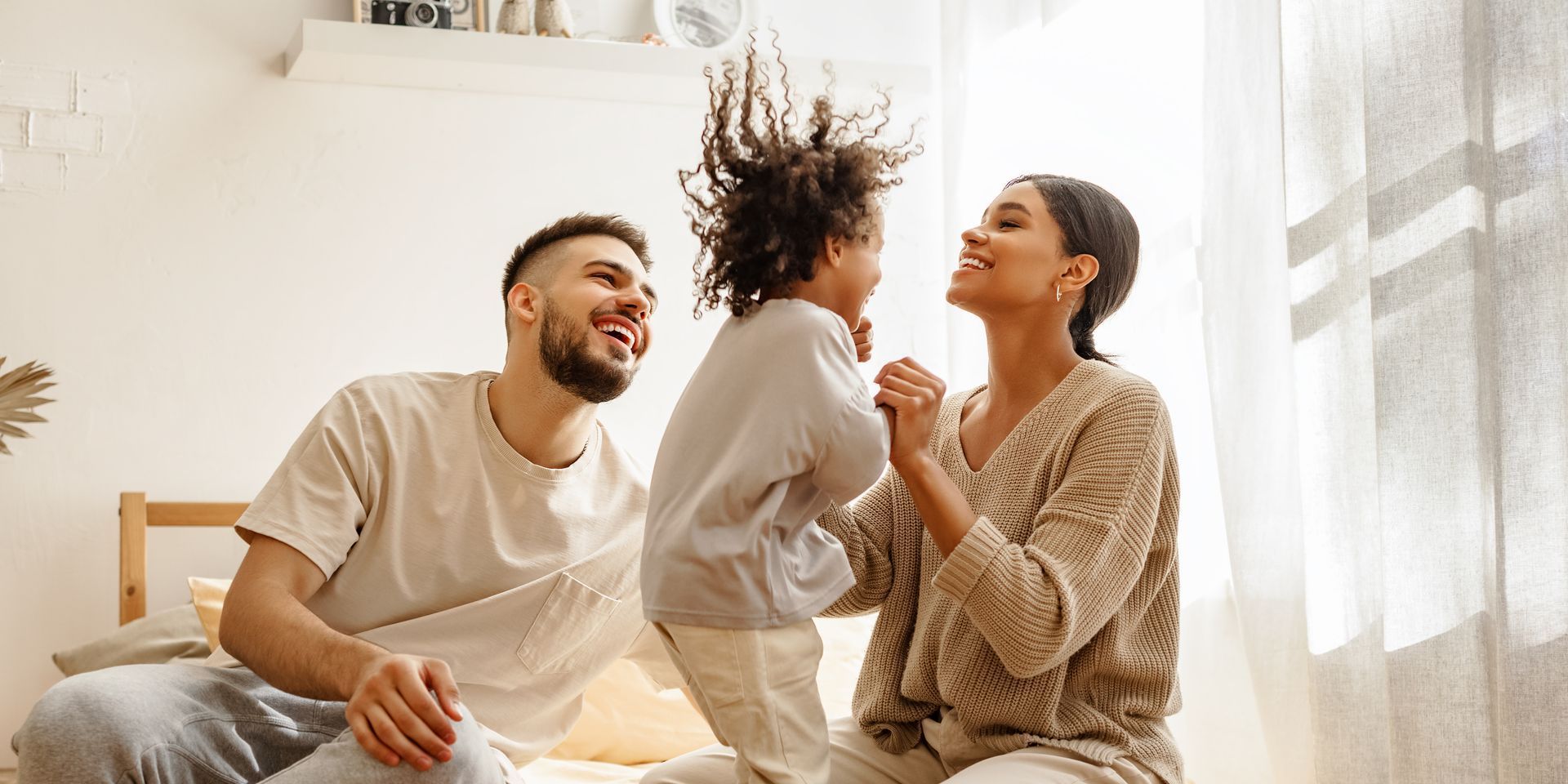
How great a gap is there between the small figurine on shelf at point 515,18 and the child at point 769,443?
169cm

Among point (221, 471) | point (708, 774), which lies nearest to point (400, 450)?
point (708, 774)

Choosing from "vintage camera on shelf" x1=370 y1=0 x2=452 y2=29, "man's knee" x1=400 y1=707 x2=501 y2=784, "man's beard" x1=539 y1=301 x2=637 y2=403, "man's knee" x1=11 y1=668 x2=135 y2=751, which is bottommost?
"man's knee" x1=400 y1=707 x2=501 y2=784

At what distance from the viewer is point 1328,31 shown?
1938mm

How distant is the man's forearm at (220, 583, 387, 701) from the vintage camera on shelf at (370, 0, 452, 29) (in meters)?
1.73

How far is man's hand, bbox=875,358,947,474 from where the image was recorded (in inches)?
55.9

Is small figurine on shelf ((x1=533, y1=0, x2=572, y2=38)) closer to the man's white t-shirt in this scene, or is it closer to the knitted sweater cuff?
the man's white t-shirt

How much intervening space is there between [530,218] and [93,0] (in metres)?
1.08

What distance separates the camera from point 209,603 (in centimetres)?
244

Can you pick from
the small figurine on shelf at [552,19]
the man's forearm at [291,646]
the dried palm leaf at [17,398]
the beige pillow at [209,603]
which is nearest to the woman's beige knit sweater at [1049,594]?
the man's forearm at [291,646]

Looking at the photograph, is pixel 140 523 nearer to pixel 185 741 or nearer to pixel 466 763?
pixel 185 741

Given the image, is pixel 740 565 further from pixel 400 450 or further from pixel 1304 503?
pixel 1304 503

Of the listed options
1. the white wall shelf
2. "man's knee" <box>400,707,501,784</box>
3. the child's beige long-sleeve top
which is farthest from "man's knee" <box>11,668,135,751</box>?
the white wall shelf

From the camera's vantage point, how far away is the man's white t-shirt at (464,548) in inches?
66.2

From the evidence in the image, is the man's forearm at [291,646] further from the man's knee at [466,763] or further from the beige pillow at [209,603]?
the beige pillow at [209,603]
